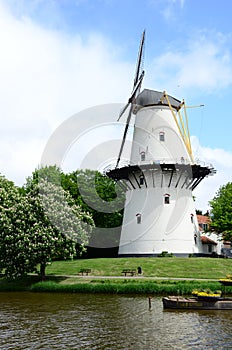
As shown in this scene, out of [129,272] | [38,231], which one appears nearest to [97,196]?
[129,272]

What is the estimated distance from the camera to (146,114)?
47094mm

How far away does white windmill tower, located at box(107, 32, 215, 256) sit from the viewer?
43.8m

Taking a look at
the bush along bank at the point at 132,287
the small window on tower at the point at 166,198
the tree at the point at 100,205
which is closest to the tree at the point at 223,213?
the small window on tower at the point at 166,198

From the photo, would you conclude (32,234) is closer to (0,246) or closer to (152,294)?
(0,246)

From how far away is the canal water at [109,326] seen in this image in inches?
570

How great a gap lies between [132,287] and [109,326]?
1099 cm

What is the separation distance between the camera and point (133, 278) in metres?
32.1

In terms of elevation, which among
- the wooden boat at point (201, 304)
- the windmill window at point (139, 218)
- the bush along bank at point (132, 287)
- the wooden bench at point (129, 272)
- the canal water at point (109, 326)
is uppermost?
the windmill window at point (139, 218)

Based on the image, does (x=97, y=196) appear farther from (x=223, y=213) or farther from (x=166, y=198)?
(x=223, y=213)

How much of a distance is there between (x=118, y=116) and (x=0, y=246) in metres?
24.3

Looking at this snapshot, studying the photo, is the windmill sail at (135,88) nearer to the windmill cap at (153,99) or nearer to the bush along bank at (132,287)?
the windmill cap at (153,99)

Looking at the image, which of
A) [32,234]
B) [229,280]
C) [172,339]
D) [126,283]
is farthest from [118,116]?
[172,339]

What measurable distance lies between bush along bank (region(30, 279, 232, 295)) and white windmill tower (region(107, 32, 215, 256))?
45.4 ft

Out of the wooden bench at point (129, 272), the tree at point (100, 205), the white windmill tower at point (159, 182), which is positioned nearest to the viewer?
the wooden bench at point (129, 272)
